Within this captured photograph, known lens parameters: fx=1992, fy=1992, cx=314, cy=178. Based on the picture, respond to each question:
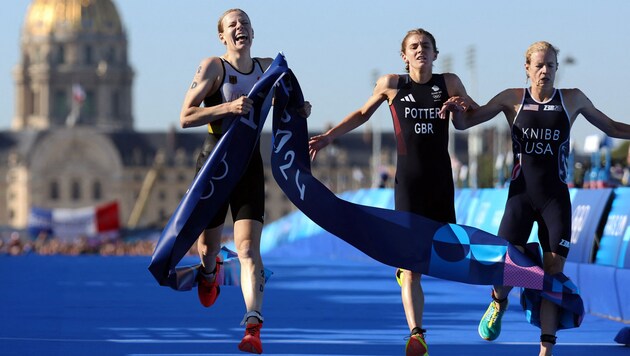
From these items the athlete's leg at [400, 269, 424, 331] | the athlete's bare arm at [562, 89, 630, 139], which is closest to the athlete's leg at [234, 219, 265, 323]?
the athlete's leg at [400, 269, 424, 331]

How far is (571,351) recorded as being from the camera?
1113 cm

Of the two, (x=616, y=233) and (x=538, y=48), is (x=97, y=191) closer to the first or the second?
(x=616, y=233)

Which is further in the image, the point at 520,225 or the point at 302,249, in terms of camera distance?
the point at 302,249

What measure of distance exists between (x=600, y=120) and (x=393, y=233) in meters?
1.27

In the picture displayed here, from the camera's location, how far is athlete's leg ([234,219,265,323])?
10.3m

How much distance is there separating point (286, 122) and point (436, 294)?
8361 millimetres

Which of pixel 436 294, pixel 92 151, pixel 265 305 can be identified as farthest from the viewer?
pixel 92 151

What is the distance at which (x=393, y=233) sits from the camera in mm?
10523

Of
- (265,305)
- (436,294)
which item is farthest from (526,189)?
(436,294)

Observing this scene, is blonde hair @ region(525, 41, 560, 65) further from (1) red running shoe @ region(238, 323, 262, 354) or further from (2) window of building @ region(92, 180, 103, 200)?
(2) window of building @ region(92, 180, 103, 200)

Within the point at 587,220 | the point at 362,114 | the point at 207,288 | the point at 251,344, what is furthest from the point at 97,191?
the point at 251,344

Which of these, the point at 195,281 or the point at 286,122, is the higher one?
the point at 286,122

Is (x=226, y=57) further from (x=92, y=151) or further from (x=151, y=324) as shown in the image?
(x=92, y=151)

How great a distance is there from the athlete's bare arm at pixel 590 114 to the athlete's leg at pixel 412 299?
3.89 ft
